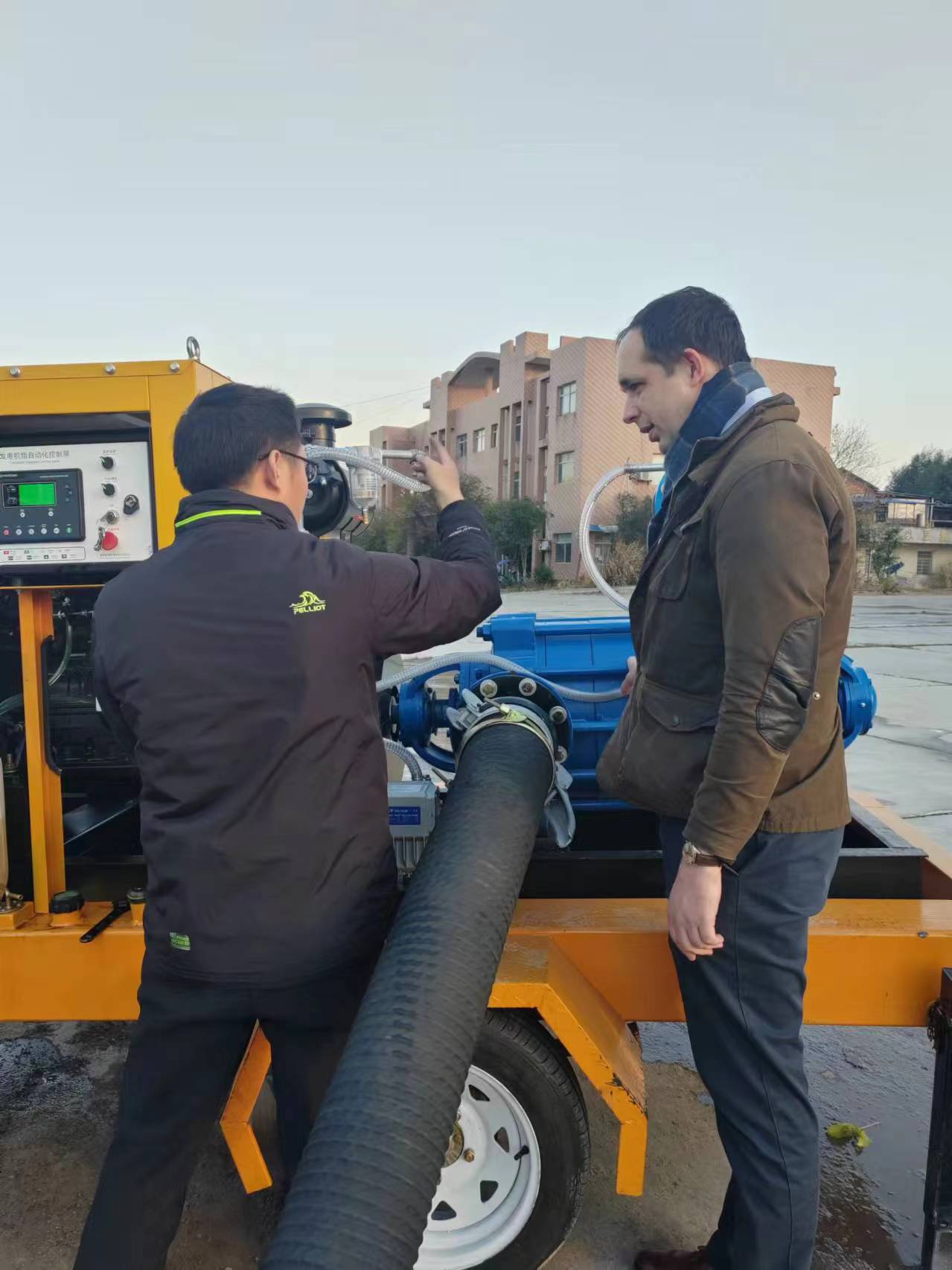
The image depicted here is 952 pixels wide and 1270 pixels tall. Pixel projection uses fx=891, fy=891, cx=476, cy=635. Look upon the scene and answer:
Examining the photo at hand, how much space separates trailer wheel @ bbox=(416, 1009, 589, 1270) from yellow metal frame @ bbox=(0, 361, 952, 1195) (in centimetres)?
12

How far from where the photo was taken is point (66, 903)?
7.10ft

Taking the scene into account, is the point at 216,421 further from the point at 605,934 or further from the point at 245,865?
the point at 605,934

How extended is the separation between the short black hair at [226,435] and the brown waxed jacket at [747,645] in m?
0.83

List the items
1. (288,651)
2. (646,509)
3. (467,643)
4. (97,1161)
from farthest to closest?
(646,509), (467,643), (97,1161), (288,651)

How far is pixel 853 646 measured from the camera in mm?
16094

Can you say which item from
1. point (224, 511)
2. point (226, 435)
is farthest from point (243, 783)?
point (226, 435)

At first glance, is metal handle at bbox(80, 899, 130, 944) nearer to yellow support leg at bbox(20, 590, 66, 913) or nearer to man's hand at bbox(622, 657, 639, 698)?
yellow support leg at bbox(20, 590, 66, 913)

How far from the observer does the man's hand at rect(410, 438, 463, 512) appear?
2.06m

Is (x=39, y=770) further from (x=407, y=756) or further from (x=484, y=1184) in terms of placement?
(x=484, y=1184)

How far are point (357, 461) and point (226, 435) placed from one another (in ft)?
1.71

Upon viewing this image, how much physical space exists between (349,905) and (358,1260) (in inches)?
23.3

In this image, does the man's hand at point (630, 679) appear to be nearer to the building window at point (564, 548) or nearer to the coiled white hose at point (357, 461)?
the coiled white hose at point (357, 461)

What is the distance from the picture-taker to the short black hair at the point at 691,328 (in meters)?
1.84

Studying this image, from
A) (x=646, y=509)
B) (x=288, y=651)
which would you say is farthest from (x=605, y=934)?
(x=646, y=509)
